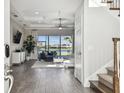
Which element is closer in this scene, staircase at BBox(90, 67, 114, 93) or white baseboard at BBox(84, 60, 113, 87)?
staircase at BBox(90, 67, 114, 93)

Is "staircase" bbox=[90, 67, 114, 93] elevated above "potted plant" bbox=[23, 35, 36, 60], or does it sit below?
below

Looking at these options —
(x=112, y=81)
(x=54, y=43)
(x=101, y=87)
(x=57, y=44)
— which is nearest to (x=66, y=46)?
(x=57, y=44)

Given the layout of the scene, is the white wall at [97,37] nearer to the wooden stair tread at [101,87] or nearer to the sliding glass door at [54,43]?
the wooden stair tread at [101,87]

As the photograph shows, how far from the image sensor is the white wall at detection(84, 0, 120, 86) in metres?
6.04

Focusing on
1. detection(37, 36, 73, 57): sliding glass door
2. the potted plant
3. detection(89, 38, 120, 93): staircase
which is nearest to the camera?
detection(89, 38, 120, 93): staircase

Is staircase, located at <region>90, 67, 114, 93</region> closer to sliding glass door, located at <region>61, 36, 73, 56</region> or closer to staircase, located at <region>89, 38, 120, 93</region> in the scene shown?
staircase, located at <region>89, 38, 120, 93</region>

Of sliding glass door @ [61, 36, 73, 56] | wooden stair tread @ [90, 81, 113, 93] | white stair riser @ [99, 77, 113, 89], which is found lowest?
wooden stair tread @ [90, 81, 113, 93]

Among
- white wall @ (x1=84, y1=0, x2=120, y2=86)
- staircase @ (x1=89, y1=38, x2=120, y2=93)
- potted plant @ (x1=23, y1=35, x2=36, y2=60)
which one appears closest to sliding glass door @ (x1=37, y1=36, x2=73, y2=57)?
potted plant @ (x1=23, y1=35, x2=36, y2=60)

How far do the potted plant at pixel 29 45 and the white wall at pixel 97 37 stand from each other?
1081 cm

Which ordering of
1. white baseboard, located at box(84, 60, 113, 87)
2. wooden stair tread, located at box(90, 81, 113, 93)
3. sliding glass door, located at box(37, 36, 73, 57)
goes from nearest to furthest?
wooden stair tread, located at box(90, 81, 113, 93) → white baseboard, located at box(84, 60, 113, 87) → sliding glass door, located at box(37, 36, 73, 57)

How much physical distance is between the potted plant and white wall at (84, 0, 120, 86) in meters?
10.8

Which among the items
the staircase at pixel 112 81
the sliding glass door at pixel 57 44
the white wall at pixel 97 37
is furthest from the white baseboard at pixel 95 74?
the sliding glass door at pixel 57 44

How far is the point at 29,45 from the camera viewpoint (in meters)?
16.2
